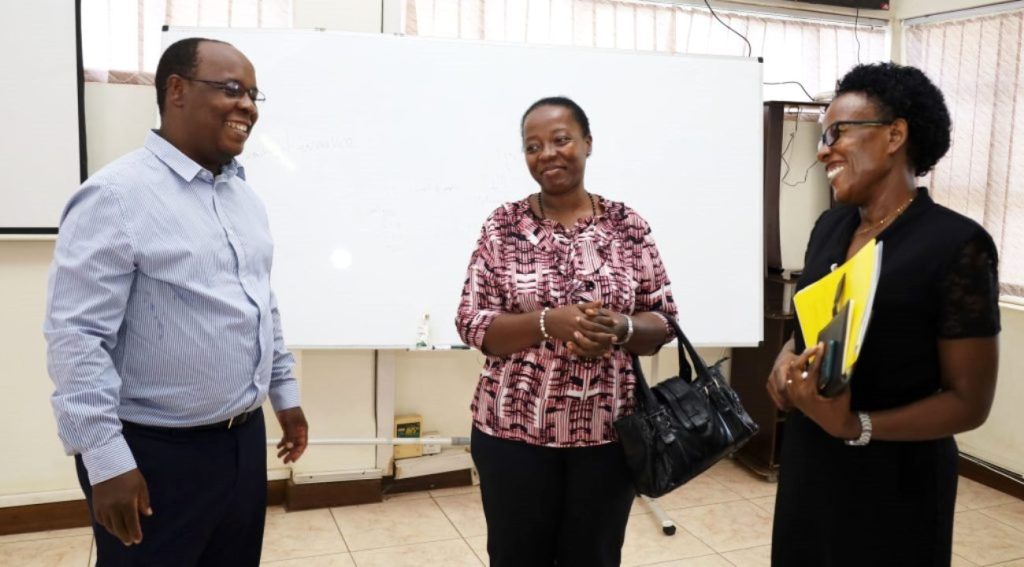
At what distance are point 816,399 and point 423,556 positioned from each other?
2006 mm

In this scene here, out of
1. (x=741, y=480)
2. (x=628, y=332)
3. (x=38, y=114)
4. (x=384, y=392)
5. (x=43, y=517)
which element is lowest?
(x=741, y=480)

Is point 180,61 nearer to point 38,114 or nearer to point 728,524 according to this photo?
point 38,114

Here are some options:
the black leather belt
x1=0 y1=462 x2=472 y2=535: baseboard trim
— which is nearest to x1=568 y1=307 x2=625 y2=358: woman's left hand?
the black leather belt

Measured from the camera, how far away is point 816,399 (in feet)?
3.67

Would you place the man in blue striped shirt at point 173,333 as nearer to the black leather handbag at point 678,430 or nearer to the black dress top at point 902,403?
the black leather handbag at point 678,430

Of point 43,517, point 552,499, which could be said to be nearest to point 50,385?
point 43,517

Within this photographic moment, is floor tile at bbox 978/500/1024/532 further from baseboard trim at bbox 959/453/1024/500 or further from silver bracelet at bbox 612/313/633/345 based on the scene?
silver bracelet at bbox 612/313/633/345

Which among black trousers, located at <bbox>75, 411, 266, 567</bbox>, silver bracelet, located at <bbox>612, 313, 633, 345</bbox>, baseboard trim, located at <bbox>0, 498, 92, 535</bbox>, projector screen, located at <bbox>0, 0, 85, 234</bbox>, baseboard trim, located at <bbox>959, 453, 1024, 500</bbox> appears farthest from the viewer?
baseboard trim, located at <bbox>959, 453, 1024, 500</bbox>

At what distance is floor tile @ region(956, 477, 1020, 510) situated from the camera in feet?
11.1

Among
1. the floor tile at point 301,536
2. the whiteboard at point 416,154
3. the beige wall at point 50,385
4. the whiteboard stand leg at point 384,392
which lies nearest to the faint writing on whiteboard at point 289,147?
the whiteboard at point 416,154

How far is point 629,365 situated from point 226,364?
81 centimetres

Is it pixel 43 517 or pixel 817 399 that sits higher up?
pixel 817 399

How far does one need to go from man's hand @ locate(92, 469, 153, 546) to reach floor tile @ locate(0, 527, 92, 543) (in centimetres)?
192

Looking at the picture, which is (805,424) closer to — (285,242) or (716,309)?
(716,309)
